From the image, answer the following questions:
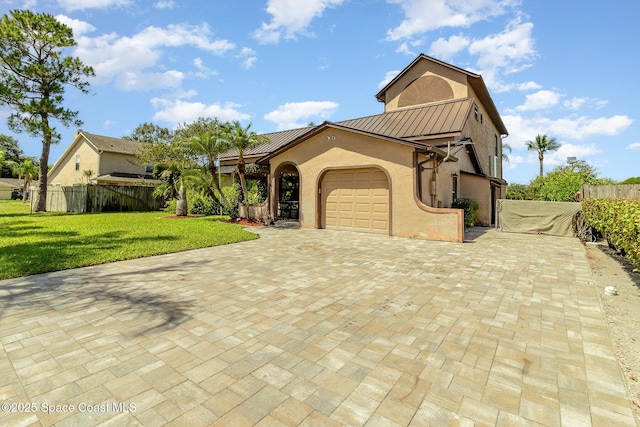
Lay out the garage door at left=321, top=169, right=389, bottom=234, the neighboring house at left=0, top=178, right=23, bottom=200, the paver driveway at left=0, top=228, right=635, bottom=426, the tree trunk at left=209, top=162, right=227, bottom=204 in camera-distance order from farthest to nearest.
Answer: the neighboring house at left=0, top=178, right=23, bottom=200 → the tree trunk at left=209, top=162, right=227, bottom=204 → the garage door at left=321, top=169, right=389, bottom=234 → the paver driveway at left=0, top=228, right=635, bottom=426

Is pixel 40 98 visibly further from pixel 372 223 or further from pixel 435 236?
pixel 435 236

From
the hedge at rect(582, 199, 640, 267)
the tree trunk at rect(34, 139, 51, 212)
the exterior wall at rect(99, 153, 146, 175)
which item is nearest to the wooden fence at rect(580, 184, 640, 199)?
the hedge at rect(582, 199, 640, 267)

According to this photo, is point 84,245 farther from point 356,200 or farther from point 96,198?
point 96,198

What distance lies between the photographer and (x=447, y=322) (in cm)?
380

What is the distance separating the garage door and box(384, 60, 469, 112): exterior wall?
10742mm

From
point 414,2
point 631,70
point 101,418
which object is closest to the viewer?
point 101,418

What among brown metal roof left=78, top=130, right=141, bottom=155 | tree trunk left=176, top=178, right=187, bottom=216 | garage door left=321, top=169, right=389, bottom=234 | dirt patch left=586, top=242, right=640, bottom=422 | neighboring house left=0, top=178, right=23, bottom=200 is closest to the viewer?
dirt patch left=586, top=242, right=640, bottom=422

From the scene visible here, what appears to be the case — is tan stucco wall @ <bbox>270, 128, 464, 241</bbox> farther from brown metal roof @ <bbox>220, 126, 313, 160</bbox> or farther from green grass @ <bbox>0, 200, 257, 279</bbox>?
brown metal roof @ <bbox>220, 126, 313, 160</bbox>

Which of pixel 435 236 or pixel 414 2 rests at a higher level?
pixel 414 2

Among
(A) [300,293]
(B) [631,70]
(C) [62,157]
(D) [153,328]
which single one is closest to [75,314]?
(D) [153,328]

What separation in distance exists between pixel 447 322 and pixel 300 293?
2.26 metres

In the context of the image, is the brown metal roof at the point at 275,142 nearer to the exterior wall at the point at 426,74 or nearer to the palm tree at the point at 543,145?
the exterior wall at the point at 426,74

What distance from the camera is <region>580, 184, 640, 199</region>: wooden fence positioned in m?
12.9

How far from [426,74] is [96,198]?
25.3 m
